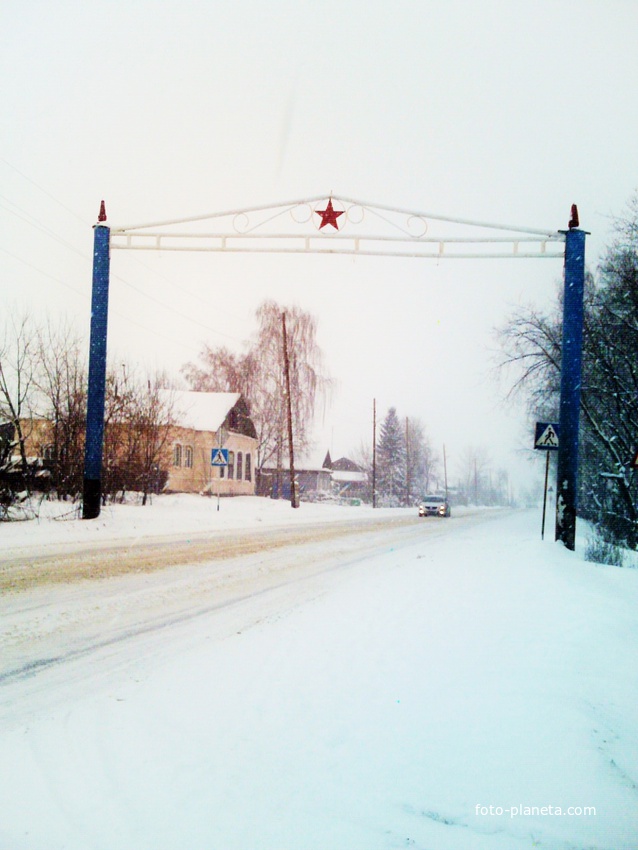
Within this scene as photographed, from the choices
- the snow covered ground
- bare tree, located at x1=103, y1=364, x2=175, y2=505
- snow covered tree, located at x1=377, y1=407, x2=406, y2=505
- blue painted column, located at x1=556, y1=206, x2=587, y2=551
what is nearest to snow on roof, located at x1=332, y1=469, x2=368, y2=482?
snow covered tree, located at x1=377, y1=407, x2=406, y2=505

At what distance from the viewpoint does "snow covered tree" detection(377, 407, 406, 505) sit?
255ft

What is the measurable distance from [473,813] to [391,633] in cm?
352

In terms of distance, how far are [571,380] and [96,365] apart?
11596 mm

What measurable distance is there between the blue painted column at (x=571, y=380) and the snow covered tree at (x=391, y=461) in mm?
61974

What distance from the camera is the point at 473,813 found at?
11.1 ft

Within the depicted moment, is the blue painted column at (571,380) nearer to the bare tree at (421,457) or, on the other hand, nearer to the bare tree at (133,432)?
the bare tree at (133,432)

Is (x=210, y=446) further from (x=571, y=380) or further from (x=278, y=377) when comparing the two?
(x=571, y=380)

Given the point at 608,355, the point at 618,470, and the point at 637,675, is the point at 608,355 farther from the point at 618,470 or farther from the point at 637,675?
the point at 637,675

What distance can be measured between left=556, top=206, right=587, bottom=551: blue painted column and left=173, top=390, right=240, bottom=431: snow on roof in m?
27.4

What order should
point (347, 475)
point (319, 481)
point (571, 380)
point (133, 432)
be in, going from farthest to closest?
point (347, 475), point (319, 481), point (133, 432), point (571, 380)

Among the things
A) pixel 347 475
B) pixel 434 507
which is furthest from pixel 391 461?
pixel 434 507

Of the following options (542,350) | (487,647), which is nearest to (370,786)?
(487,647)

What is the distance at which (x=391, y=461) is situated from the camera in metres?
78.6

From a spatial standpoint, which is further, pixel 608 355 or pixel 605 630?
pixel 608 355
